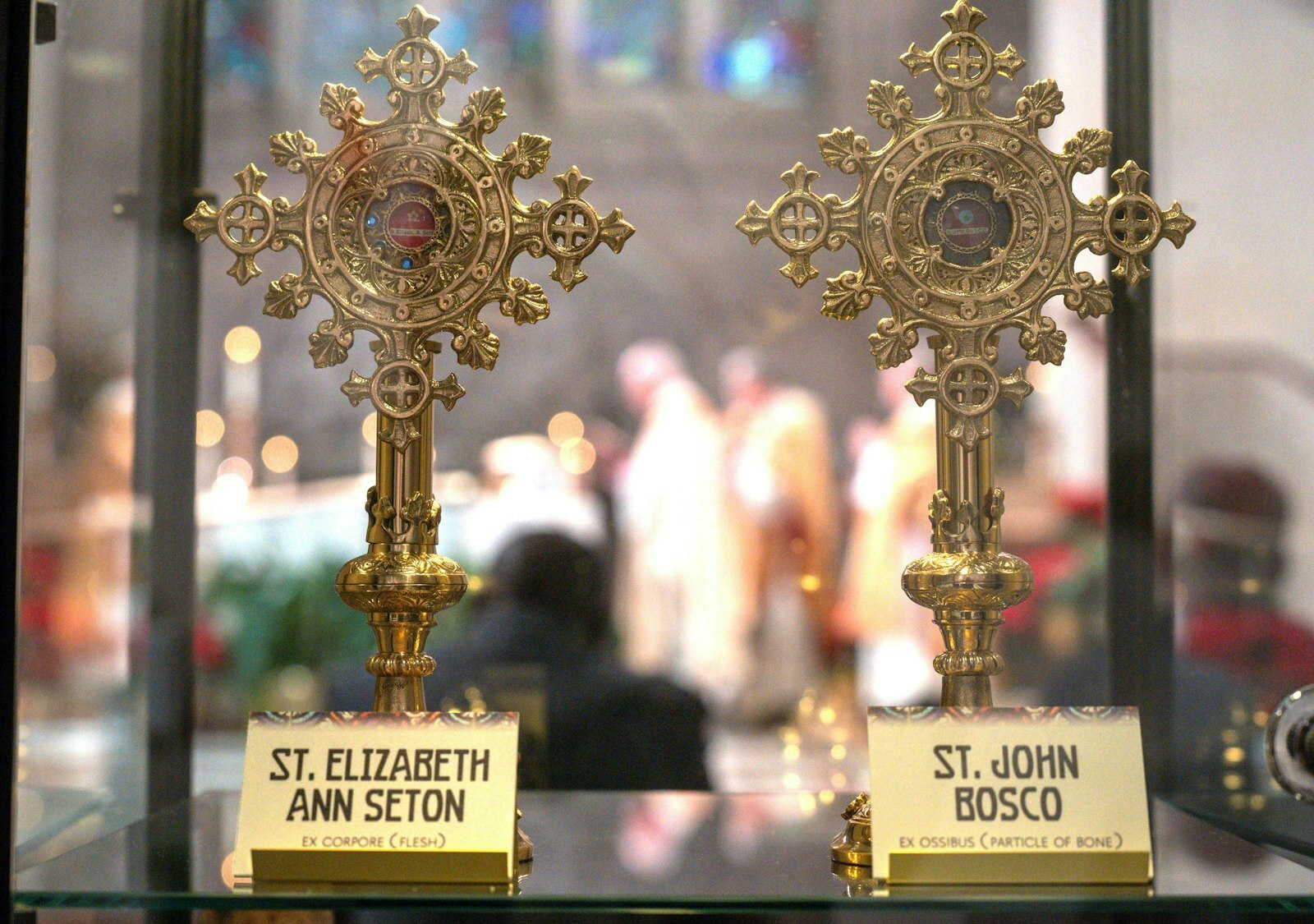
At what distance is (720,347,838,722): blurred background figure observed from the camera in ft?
5.04

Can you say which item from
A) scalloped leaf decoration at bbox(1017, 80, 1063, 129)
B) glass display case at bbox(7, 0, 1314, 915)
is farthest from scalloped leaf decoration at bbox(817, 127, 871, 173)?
glass display case at bbox(7, 0, 1314, 915)

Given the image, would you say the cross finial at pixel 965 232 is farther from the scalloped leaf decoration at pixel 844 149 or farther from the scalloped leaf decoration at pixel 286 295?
the scalloped leaf decoration at pixel 286 295

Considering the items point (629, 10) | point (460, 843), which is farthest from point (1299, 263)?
point (460, 843)

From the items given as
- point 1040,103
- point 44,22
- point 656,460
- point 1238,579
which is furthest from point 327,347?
point 1238,579

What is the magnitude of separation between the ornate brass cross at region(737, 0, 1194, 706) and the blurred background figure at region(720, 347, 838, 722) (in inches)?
23.2

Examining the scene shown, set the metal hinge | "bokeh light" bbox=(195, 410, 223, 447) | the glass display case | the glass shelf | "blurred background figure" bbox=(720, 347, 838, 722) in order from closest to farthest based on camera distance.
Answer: the glass shelf
the metal hinge
the glass display case
"bokeh light" bbox=(195, 410, 223, 447)
"blurred background figure" bbox=(720, 347, 838, 722)

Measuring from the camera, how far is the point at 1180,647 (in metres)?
1.29

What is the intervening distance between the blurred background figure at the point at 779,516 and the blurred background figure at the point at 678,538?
0.06ft

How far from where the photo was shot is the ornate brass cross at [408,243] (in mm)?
957

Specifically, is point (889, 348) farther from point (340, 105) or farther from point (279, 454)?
point (279, 454)

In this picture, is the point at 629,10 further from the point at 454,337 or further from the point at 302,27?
the point at 454,337

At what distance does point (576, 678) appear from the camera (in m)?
1.40

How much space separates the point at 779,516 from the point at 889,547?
13 cm

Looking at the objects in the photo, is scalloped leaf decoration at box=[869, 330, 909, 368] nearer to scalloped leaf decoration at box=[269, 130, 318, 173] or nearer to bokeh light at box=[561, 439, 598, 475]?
scalloped leaf decoration at box=[269, 130, 318, 173]
